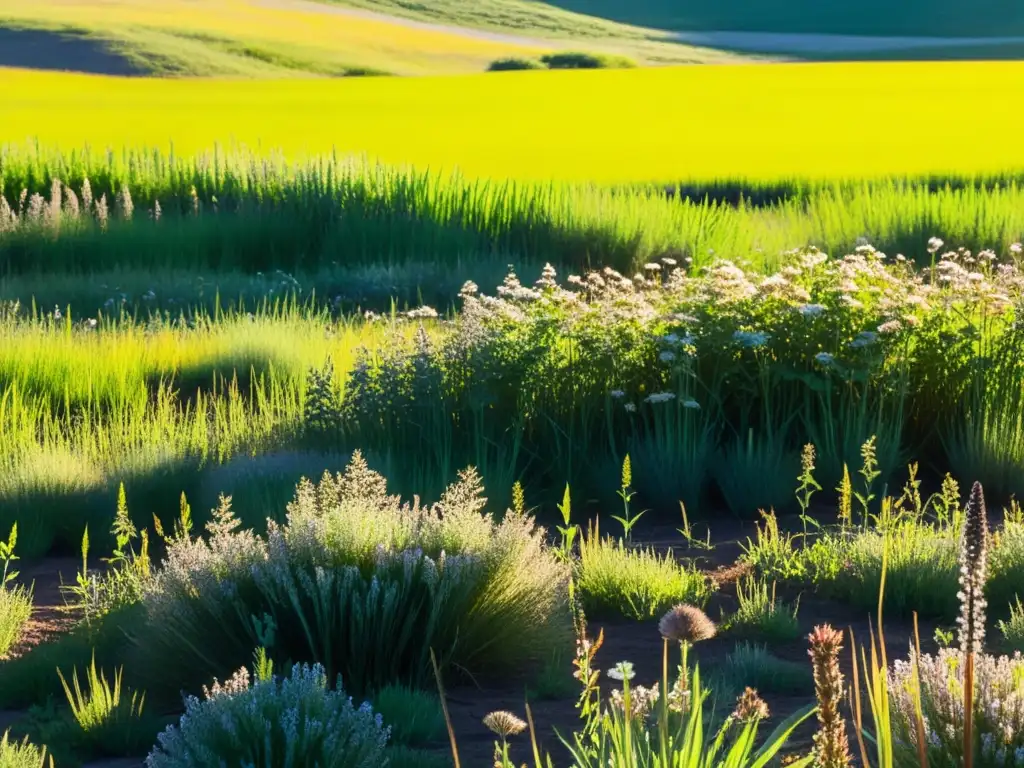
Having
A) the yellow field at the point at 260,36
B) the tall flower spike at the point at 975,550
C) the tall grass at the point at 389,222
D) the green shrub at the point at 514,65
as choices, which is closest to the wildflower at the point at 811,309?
the tall flower spike at the point at 975,550

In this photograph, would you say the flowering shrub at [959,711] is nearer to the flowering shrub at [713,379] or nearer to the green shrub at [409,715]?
the green shrub at [409,715]

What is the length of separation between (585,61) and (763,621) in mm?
68374

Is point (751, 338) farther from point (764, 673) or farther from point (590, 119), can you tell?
point (590, 119)

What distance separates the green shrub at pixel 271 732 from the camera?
2908 mm

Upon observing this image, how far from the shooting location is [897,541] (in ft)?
16.2

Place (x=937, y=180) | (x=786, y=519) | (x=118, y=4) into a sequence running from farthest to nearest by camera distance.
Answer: (x=118, y=4)
(x=937, y=180)
(x=786, y=519)

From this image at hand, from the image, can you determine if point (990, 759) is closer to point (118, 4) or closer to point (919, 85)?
point (919, 85)

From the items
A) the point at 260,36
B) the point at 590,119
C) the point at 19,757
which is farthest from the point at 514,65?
the point at 19,757

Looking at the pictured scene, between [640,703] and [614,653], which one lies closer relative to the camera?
[640,703]

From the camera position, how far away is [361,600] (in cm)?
399

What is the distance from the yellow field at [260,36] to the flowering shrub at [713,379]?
51972 mm

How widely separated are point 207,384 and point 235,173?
9.95 meters

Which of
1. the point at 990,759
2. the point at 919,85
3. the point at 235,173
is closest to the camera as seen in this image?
the point at 990,759

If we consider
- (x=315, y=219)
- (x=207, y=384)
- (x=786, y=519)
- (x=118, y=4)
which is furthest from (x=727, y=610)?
(x=118, y=4)
